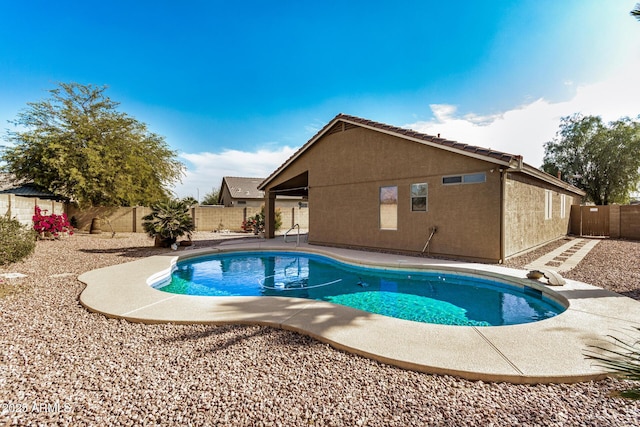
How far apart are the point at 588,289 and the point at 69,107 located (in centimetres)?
2737

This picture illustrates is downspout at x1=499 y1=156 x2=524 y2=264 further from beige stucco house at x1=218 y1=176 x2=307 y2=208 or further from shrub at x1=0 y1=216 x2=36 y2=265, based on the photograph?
beige stucco house at x1=218 y1=176 x2=307 y2=208

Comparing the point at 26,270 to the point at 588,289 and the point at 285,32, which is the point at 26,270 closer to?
the point at 285,32

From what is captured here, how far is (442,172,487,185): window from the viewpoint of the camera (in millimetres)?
9000

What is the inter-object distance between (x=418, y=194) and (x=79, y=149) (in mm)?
20788

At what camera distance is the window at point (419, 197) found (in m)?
10.3

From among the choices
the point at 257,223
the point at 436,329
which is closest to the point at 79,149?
the point at 257,223

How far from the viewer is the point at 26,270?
301 inches

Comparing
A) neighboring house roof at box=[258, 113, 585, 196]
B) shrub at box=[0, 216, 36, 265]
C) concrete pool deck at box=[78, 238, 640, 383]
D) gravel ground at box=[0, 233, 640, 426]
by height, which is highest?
neighboring house roof at box=[258, 113, 585, 196]

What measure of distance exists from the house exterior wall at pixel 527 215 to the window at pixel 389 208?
3.64 metres

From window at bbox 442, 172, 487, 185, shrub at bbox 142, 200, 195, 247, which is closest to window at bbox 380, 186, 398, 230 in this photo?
window at bbox 442, 172, 487, 185

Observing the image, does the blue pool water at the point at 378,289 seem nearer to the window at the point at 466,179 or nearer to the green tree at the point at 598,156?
the window at the point at 466,179

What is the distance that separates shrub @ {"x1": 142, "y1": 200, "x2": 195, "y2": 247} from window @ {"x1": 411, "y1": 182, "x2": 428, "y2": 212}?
966cm

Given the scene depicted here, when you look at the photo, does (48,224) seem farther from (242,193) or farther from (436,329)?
(242,193)

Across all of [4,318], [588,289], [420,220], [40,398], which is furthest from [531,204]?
[4,318]
